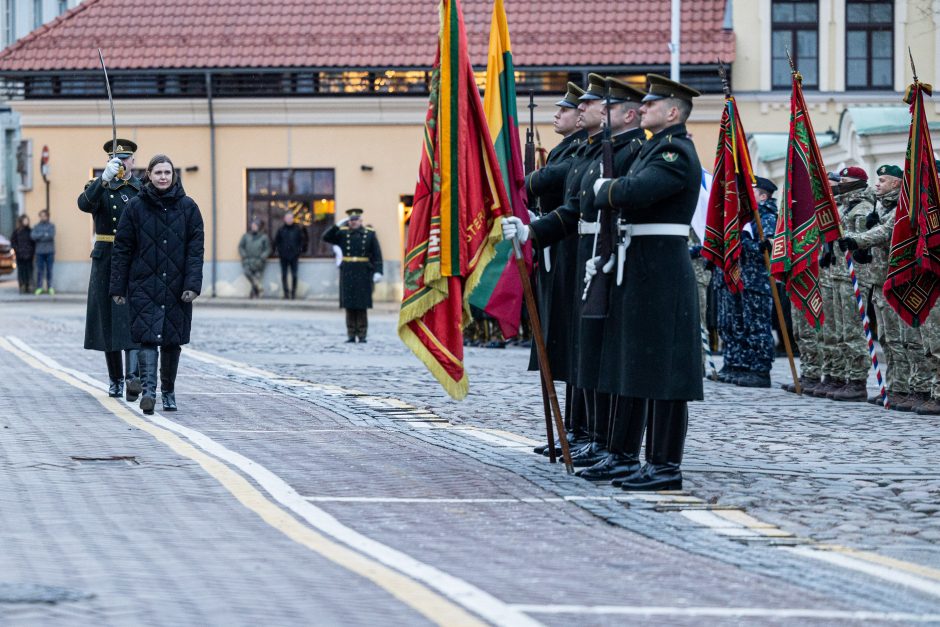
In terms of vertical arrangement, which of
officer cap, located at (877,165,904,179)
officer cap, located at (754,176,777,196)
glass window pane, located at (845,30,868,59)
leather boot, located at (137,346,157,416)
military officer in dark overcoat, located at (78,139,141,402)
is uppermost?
glass window pane, located at (845,30,868,59)

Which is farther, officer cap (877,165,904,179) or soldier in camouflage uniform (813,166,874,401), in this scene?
soldier in camouflage uniform (813,166,874,401)

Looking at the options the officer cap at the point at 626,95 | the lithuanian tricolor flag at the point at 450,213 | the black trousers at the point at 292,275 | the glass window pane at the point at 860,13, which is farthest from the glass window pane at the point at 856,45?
the officer cap at the point at 626,95

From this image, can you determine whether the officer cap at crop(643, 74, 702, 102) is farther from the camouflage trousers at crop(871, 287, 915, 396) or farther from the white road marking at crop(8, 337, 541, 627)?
the camouflage trousers at crop(871, 287, 915, 396)

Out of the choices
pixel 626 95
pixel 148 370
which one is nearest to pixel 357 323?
pixel 148 370

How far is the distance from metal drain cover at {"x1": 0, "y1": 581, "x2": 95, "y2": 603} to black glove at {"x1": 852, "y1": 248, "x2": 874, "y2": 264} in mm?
9148

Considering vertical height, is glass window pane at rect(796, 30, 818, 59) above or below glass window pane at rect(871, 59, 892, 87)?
above

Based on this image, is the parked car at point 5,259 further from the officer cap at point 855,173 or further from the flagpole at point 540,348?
the flagpole at point 540,348

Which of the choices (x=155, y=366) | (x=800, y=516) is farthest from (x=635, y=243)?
(x=155, y=366)

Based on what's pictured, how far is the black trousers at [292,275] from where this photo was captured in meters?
37.1

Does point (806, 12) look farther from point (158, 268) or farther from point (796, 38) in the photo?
point (158, 268)

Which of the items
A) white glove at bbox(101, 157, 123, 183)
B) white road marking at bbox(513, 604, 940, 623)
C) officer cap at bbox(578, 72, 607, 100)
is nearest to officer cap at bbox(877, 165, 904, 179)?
officer cap at bbox(578, 72, 607, 100)

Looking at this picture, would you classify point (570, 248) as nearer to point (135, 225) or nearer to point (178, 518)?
point (178, 518)

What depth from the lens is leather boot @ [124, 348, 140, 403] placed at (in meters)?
13.2

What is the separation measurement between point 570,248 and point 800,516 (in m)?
2.25
